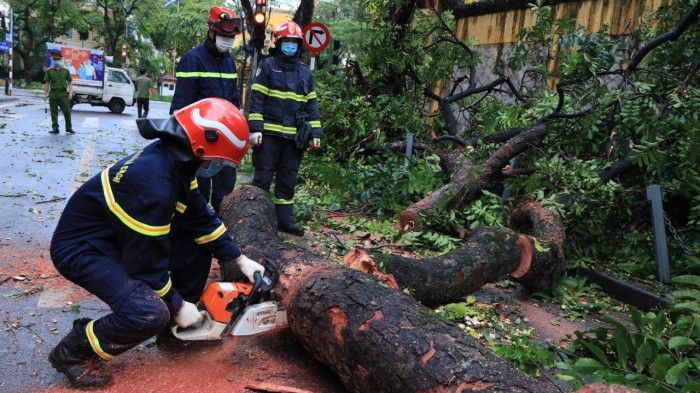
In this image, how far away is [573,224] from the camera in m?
4.91

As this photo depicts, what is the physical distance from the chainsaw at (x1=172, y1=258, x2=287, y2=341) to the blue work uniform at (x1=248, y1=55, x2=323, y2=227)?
230 cm

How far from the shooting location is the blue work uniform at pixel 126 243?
93.6 inches

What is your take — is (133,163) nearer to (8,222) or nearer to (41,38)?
(8,222)

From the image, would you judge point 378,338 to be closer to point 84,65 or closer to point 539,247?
point 539,247

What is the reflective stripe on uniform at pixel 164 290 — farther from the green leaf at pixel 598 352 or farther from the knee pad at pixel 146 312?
the green leaf at pixel 598 352

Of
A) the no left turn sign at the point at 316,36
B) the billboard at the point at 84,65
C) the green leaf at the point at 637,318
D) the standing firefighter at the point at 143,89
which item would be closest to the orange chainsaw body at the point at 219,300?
the green leaf at the point at 637,318

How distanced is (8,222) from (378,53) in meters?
5.26

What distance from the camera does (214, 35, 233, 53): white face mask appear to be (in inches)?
175

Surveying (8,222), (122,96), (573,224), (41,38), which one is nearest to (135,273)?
(8,222)

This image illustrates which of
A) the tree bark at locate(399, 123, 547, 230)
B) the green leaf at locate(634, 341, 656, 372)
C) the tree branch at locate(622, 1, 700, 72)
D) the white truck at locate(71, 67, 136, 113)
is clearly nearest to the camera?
the green leaf at locate(634, 341, 656, 372)

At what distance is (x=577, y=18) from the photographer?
339 inches

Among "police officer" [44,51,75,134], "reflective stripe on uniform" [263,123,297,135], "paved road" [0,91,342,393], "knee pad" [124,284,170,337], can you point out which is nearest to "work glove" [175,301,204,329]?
"knee pad" [124,284,170,337]

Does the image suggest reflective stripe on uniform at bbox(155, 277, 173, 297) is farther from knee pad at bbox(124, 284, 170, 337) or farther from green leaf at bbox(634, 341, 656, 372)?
green leaf at bbox(634, 341, 656, 372)

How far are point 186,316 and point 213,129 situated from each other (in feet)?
3.01
